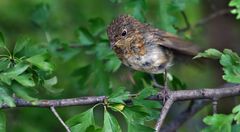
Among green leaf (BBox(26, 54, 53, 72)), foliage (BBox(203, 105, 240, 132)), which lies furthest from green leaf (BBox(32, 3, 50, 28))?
foliage (BBox(203, 105, 240, 132))

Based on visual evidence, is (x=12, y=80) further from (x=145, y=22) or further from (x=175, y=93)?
(x=145, y=22)

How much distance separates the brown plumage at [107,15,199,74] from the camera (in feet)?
17.8

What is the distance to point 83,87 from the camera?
19.6 ft

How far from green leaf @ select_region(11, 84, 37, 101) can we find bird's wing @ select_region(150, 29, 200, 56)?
1884mm

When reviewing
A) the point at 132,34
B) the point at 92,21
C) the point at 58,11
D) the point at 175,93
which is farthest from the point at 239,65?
the point at 58,11

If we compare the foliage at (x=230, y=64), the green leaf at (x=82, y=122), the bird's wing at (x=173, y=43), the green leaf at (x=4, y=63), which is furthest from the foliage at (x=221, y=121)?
the bird's wing at (x=173, y=43)

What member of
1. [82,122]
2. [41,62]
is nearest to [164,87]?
[82,122]

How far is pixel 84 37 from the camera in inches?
231

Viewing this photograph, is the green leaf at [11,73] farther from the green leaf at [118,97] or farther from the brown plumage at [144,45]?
the brown plumage at [144,45]

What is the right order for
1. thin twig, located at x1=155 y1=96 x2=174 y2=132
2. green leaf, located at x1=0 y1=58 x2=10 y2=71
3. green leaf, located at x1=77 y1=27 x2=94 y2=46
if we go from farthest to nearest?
green leaf, located at x1=77 y1=27 x2=94 y2=46
thin twig, located at x1=155 y1=96 x2=174 y2=132
green leaf, located at x1=0 y1=58 x2=10 y2=71

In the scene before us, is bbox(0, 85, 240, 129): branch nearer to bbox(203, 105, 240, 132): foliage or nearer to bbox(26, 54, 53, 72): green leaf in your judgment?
bbox(26, 54, 53, 72): green leaf

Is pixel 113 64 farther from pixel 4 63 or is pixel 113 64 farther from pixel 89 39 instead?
pixel 4 63

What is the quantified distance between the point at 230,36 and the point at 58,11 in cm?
200

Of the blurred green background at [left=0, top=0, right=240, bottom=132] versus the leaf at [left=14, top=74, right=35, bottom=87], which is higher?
the blurred green background at [left=0, top=0, right=240, bottom=132]
